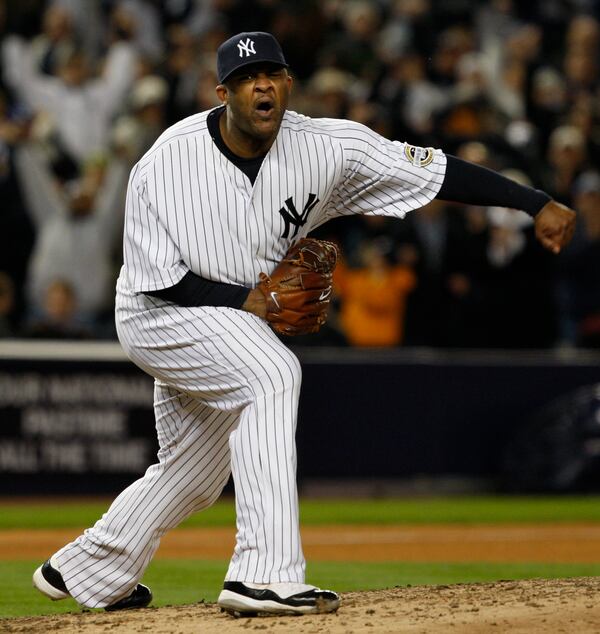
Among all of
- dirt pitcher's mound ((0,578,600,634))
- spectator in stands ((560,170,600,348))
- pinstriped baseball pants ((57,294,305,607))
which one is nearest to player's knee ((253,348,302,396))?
pinstriped baseball pants ((57,294,305,607))

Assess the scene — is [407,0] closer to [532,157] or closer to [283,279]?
[532,157]

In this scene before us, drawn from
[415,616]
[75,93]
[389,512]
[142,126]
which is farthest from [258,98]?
[75,93]

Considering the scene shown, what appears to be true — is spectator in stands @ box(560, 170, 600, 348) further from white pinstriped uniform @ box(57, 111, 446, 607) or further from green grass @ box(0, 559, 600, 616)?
white pinstriped uniform @ box(57, 111, 446, 607)

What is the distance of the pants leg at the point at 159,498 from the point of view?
17.1ft

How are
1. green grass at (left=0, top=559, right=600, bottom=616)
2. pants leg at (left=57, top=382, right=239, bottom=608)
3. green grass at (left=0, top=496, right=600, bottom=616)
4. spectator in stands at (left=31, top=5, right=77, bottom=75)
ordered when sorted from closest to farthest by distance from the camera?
pants leg at (left=57, top=382, right=239, bottom=608)
green grass at (left=0, top=559, right=600, bottom=616)
green grass at (left=0, top=496, right=600, bottom=616)
spectator in stands at (left=31, top=5, right=77, bottom=75)

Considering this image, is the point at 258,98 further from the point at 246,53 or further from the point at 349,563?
the point at 349,563

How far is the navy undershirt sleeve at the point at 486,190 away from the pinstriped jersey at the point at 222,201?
1.06ft

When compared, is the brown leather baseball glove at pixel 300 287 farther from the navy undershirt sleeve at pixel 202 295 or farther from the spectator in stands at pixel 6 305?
the spectator in stands at pixel 6 305

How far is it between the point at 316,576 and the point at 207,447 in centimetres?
222

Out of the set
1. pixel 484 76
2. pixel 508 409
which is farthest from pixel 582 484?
pixel 484 76

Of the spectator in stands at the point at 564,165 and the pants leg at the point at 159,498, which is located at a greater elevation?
the spectator in stands at the point at 564,165

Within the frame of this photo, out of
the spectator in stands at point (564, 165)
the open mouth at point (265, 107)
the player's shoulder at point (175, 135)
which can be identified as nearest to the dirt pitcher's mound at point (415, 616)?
the player's shoulder at point (175, 135)

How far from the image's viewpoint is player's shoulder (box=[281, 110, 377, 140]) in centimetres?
508

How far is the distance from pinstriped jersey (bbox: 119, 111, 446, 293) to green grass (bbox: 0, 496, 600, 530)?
17.2 feet
